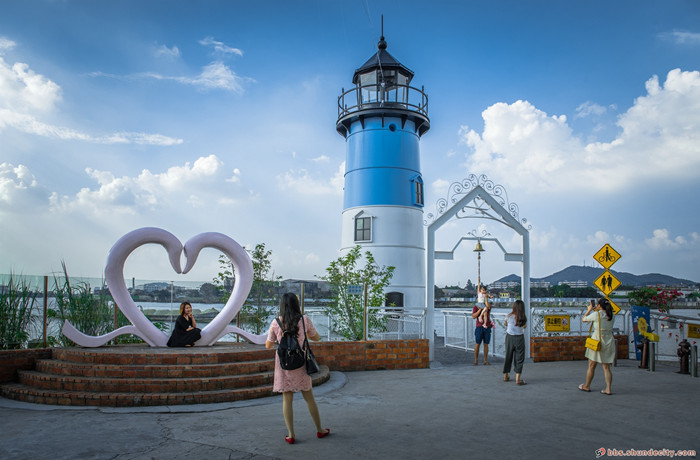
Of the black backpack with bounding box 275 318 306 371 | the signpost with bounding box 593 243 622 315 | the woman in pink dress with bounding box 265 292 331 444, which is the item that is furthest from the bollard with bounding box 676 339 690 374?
the black backpack with bounding box 275 318 306 371

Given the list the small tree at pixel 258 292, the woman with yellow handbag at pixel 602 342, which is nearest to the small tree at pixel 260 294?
the small tree at pixel 258 292

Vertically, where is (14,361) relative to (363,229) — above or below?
below

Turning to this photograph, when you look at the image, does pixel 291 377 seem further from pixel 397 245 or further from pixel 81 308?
pixel 397 245

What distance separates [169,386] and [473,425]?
4.51 meters

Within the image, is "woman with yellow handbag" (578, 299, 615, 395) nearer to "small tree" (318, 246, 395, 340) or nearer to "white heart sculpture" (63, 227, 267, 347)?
"white heart sculpture" (63, 227, 267, 347)

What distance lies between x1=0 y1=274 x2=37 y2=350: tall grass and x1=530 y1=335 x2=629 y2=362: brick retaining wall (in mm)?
11344

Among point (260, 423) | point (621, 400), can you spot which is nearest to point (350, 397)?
point (260, 423)

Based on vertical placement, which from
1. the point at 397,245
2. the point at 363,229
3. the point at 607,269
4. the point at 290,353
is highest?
the point at 363,229

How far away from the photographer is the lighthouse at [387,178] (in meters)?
22.2

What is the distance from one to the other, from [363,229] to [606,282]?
A: 38.2 feet

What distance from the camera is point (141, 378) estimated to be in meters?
8.31

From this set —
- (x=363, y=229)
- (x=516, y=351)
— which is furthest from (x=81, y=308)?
(x=363, y=229)

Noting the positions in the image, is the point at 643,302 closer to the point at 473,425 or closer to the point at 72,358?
Answer: the point at 473,425

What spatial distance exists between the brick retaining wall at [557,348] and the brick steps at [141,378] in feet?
21.7
